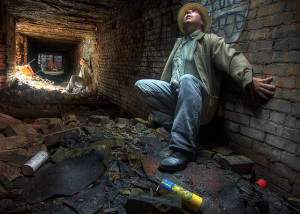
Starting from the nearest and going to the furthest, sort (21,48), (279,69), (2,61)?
(279,69), (2,61), (21,48)

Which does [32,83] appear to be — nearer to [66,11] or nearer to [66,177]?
[66,11]

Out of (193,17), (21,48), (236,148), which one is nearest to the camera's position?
(236,148)

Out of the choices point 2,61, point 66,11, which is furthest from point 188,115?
point 2,61

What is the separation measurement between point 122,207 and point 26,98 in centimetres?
588

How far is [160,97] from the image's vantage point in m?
A: 2.74

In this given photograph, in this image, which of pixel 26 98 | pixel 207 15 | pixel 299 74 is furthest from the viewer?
pixel 26 98

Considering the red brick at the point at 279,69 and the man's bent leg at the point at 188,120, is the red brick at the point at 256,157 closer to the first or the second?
the man's bent leg at the point at 188,120

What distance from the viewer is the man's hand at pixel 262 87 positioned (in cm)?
192

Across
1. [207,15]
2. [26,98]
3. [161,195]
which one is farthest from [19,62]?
[161,195]

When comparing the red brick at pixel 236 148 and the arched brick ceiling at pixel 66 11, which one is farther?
the arched brick ceiling at pixel 66 11

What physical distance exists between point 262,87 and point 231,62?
431mm

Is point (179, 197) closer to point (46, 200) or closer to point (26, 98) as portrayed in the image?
point (46, 200)

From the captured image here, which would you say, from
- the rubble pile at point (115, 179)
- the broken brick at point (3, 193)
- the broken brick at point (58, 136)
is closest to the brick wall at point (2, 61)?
the rubble pile at point (115, 179)

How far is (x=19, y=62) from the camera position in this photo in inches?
432
